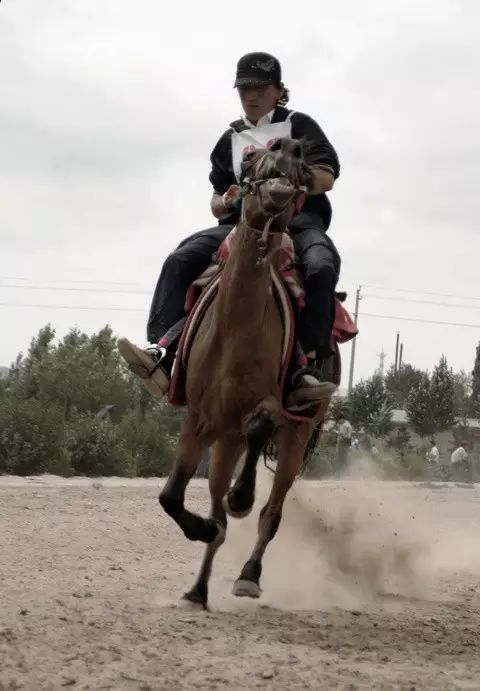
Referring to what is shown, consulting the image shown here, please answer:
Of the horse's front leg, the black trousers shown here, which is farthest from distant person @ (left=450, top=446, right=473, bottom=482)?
the horse's front leg

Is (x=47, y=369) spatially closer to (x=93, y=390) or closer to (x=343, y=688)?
(x=93, y=390)

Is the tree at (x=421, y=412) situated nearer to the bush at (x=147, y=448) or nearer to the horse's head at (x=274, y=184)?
the bush at (x=147, y=448)

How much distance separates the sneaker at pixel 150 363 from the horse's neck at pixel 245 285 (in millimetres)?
1010

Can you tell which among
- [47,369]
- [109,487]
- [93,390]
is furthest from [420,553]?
[47,369]

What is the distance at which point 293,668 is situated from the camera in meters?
6.26

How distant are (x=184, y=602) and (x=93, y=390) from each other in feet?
117

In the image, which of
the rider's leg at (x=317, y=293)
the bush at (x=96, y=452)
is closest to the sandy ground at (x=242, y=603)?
the rider's leg at (x=317, y=293)

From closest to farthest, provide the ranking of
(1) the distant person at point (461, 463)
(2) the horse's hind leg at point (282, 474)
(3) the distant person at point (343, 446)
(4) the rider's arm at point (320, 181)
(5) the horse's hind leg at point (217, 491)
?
(4) the rider's arm at point (320, 181) → (5) the horse's hind leg at point (217, 491) → (2) the horse's hind leg at point (282, 474) → (3) the distant person at point (343, 446) → (1) the distant person at point (461, 463)

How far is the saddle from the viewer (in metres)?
8.34

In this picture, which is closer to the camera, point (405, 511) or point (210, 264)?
point (210, 264)

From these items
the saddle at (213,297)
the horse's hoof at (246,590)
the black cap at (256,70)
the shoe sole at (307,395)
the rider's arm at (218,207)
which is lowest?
the horse's hoof at (246,590)

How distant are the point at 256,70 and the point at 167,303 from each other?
1.79 m

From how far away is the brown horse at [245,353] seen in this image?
7.68 m

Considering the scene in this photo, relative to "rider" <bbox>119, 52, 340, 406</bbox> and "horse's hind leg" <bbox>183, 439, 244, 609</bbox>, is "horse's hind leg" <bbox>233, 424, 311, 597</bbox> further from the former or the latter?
"rider" <bbox>119, 52, 340, 406</bbox>
